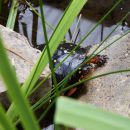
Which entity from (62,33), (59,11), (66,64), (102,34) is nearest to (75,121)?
(62,33)

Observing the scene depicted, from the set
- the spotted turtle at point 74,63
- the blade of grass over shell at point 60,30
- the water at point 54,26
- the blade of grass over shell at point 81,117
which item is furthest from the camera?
the water at point 54,26

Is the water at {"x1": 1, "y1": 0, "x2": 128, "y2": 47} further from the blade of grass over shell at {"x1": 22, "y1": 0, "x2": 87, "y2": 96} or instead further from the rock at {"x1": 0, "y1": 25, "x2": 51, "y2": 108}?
the blade of grass over shell at {"x1": 22, "y1": 0, "x2": 87, "y2": 96}

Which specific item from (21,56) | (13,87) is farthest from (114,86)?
(13,87)

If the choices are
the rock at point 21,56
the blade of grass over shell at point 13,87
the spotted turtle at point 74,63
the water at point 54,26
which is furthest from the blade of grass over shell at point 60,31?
the water at point 54,26

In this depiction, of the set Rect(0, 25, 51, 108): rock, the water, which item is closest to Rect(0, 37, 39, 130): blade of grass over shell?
Rect(0, 25, 51, 108): rock

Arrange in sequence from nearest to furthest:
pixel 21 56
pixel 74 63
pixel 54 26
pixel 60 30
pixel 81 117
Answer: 1. pixel 81 117
2. pixel 60 30
3. pixel 21 56
4. pixel 74 63
5. pixel 54 26

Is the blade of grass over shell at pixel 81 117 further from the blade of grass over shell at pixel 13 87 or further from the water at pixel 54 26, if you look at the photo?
the water at pixel 54 26

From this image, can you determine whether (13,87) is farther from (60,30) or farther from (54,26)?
(54,26)
